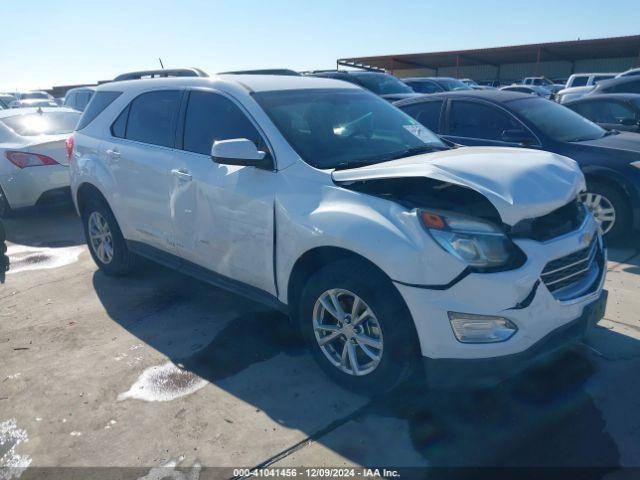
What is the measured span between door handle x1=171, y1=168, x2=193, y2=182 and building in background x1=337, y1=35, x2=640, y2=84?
31.0 m

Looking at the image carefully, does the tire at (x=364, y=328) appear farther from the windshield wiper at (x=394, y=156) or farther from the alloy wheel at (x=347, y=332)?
the windshield wiper at (x=394, y=156)

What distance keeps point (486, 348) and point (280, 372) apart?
4.69 ft

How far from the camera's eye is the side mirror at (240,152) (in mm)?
3416

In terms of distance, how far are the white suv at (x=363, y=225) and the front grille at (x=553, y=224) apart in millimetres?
10

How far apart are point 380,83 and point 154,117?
943 cm

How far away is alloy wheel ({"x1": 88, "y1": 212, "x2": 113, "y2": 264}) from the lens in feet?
17.2

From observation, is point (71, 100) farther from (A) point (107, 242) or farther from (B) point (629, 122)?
(B) point (629, 122)

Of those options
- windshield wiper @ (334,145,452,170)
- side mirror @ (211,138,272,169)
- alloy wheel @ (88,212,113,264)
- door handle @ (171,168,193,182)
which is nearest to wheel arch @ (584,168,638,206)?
windshield wiper @ (334,145,452,170)

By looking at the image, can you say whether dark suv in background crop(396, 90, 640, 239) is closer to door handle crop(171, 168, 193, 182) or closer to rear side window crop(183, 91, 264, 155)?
rear side window crop(183, 91, 264, 155)

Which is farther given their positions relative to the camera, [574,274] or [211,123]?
[211,123]

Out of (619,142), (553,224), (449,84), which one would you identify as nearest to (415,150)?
(553,224)

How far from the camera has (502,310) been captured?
267 cm

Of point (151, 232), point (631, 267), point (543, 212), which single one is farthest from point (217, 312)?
point (631, 267)

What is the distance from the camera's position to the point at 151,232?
4555 millimetres
